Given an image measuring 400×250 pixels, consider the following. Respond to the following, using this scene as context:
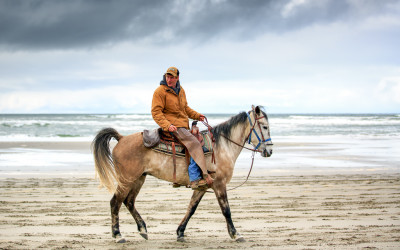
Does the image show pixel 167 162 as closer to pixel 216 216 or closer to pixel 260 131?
pixel 260 131

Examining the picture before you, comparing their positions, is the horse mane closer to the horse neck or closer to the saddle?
the horse neck

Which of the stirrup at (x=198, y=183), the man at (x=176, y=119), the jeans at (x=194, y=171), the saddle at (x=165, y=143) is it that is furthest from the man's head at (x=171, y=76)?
the stirrup at (x=198, y=183)

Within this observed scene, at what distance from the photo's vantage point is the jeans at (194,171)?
5227 millimetres

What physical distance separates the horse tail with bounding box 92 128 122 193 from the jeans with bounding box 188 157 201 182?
1006 mm

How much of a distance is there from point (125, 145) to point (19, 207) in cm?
313

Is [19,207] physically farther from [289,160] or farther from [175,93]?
[289,160]

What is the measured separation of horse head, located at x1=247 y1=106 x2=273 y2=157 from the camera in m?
5.45

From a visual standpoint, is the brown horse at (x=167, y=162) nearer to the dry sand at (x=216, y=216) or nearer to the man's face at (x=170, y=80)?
the dry sand at (x=216, y=216)

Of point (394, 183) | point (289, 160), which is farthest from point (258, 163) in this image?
point (394, 183)

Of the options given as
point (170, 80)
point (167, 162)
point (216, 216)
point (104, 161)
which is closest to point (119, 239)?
point (104, 161)

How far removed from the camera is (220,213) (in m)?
7.01

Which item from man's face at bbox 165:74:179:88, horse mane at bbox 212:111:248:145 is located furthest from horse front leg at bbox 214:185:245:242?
man's face at bbox 165:74:179:88

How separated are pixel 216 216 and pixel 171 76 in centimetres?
266

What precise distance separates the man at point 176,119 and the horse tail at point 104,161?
759mm
